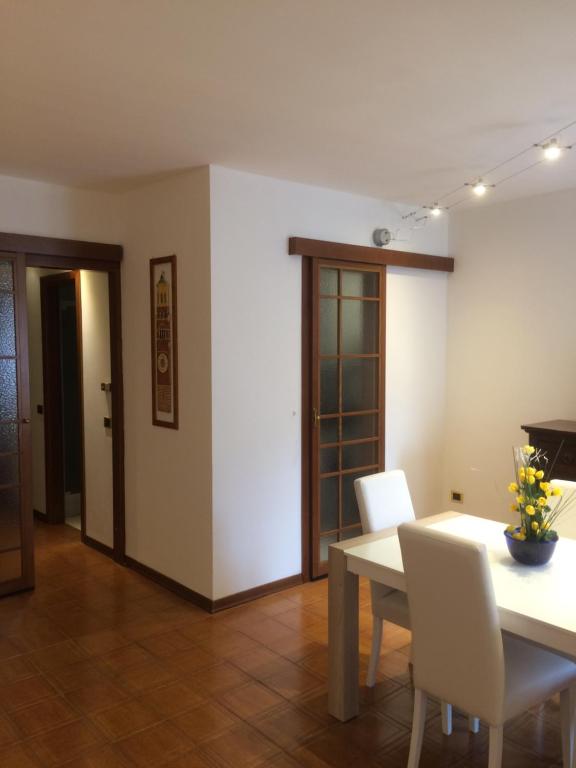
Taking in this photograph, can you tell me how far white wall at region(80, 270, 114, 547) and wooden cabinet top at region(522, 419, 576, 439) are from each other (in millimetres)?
2746

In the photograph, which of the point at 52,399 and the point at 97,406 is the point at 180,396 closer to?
the point at 97,406

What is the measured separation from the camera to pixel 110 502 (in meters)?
4.45

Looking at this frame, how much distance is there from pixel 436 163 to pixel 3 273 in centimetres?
253

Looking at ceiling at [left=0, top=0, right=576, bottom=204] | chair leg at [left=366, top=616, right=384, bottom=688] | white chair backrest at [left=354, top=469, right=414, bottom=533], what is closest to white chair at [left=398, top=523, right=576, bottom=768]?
chair leg at [left=366, top=616, right=384, bottom=688]

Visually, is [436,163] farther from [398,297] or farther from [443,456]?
[443,456]

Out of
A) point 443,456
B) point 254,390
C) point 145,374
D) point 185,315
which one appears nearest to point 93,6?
point 185,315

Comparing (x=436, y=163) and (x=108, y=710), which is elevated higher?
(x=436, y=163)

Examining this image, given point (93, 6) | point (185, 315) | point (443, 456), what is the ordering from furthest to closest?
point (443, 456) → point (185, 315) → point (93, 6)

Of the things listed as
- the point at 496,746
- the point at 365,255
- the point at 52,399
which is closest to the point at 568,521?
the point at 496,746

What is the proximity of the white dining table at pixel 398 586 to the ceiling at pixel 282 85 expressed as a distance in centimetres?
Answer: 170

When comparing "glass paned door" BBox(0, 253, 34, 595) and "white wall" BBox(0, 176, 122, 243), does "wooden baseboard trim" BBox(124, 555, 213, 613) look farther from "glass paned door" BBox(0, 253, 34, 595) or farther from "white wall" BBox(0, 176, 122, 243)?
"white wall" BBox(0, 176, 122, 243)

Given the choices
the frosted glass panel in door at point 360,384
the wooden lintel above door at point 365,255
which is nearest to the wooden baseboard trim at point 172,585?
the frosted glass panel in door at point 360,384

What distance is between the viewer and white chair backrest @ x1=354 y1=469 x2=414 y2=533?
289 cm

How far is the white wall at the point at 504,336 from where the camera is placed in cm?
423
